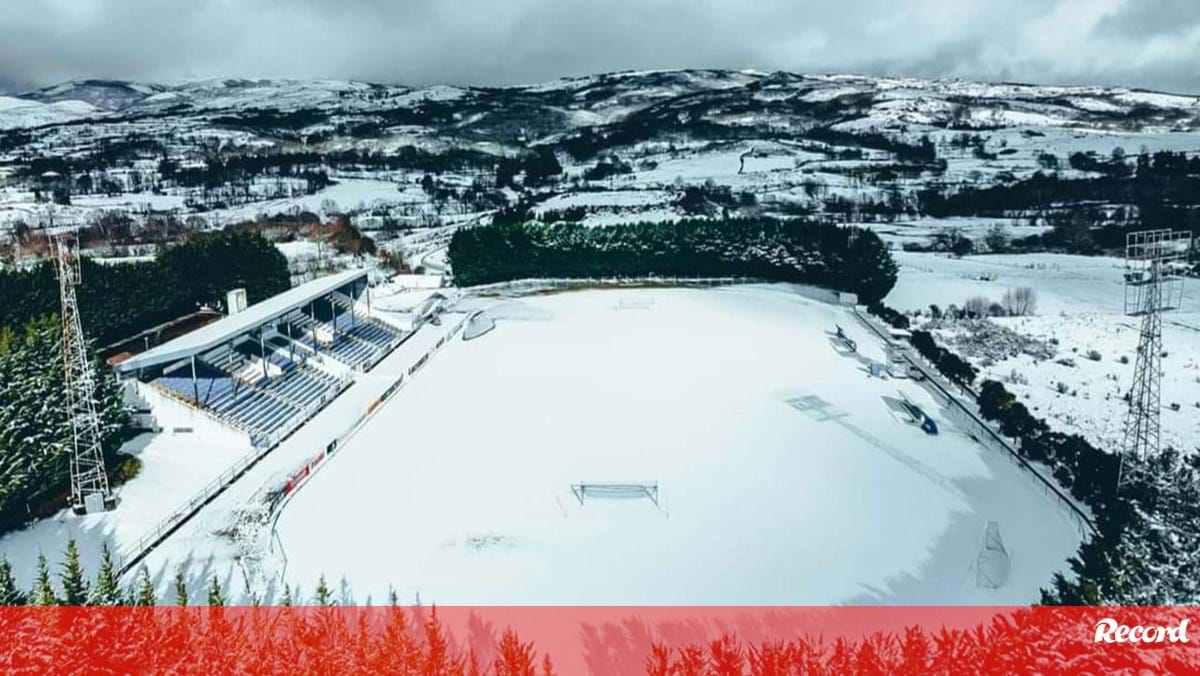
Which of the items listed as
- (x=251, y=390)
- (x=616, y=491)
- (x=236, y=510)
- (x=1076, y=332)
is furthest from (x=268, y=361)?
(x=1076, y=332)

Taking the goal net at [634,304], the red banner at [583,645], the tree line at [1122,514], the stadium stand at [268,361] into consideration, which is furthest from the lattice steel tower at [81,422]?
the goal net at [634,304]

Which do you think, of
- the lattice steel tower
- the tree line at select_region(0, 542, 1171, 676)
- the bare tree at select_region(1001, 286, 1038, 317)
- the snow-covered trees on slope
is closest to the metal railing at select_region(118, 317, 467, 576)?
the lattice steel tower

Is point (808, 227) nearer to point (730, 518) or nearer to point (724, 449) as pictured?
point (724, 449)

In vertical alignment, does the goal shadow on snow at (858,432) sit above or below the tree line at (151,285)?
below

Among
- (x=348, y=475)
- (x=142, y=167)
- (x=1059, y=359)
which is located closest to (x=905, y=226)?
(x=1059, y=359)

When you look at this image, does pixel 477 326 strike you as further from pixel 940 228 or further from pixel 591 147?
pixel 591 147

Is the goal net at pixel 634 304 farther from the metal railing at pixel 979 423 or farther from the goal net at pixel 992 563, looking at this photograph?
the goal net at pixel 992 563
